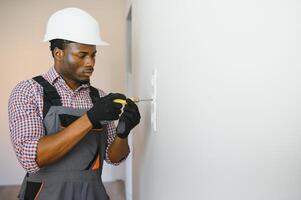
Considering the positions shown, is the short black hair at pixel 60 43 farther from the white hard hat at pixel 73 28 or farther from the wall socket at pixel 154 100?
the wall socket at pixel 154 100

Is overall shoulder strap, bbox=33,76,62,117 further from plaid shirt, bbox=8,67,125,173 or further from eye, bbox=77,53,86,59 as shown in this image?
eye, bbox=77,53,86,59

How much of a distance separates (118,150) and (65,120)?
0.28 meters

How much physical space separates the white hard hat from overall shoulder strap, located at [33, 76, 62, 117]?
0.17 m

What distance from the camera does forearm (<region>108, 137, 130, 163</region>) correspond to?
136cm

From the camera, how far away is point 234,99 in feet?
1.66

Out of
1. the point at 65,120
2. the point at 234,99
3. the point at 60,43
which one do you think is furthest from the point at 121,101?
the point at 234,99

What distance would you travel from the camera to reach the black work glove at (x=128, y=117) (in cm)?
124

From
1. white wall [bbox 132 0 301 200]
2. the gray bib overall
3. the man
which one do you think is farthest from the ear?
white wall [bbox 132 0 301 200]

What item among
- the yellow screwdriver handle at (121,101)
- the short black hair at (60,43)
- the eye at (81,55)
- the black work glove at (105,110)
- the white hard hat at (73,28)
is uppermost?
the white hard hat at (73,28)

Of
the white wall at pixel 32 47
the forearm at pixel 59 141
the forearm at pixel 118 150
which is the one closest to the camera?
the forearm at pixel 59 141

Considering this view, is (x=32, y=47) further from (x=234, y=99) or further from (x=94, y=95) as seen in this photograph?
(x=234, y=99)

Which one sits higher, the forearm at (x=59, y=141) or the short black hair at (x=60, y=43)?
the short black hair at (x=60, y=43)

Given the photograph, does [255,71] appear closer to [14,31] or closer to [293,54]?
[293,54]

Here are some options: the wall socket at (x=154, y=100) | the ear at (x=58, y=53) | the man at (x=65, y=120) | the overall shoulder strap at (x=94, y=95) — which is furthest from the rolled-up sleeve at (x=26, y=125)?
the wall socket at (x=154, y=100)
